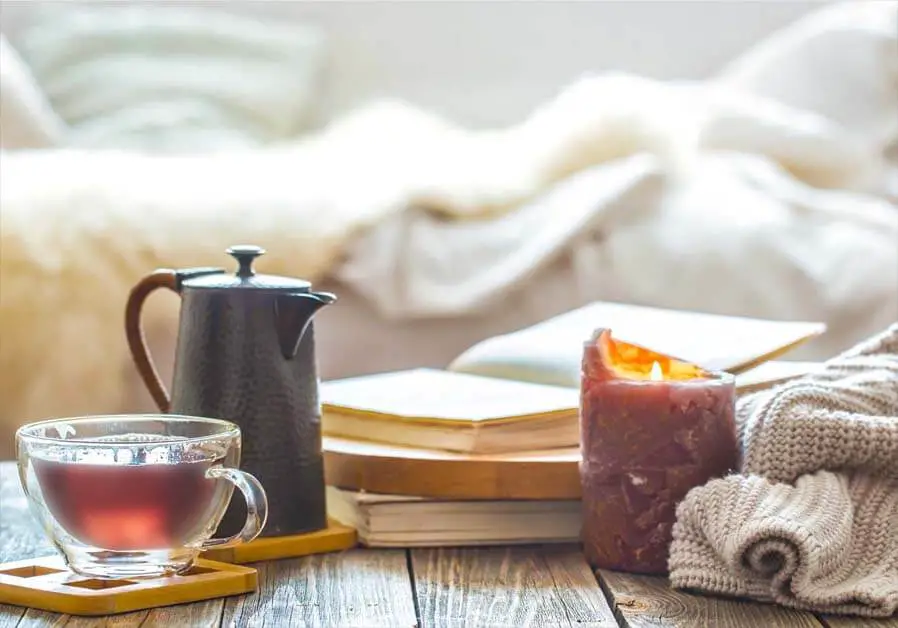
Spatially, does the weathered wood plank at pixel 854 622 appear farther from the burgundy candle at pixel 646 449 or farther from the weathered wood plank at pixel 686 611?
the burgundy candle at pixel 646 449

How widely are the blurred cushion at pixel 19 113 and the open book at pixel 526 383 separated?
705 mm

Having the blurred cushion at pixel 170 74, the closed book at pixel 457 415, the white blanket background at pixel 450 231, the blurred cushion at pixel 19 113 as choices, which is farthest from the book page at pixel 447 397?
the blurred cushion at pixel 170 74

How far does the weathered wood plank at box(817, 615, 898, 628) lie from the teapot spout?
0.33 meters

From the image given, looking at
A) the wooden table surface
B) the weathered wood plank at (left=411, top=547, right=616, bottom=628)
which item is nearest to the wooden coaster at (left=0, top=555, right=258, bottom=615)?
the wooden table surface

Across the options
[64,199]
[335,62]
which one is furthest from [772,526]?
[335,62]

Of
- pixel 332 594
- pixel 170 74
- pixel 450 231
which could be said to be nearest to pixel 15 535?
pixel 332 594

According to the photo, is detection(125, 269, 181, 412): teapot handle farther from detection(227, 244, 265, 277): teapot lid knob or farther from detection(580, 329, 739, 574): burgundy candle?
detection(580, 329, 739, 574): burgundy candle

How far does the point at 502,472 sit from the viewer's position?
2.69 ft

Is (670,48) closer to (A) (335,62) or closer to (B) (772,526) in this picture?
(A) (335,62)

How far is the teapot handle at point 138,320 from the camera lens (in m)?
0.85

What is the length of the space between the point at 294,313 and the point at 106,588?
0.65 ft

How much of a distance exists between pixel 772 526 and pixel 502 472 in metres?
0.18

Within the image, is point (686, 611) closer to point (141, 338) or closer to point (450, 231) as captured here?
point (141, 338)

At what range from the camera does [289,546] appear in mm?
814
